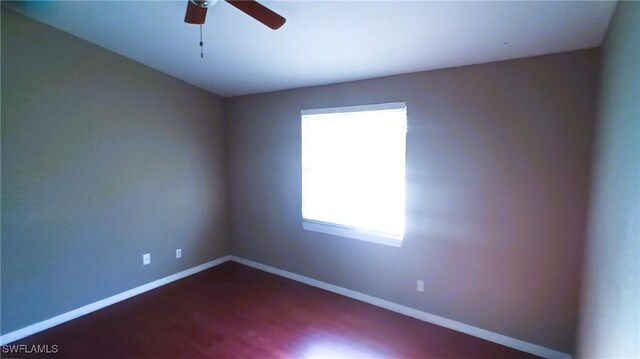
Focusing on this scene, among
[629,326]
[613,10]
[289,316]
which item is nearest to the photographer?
[629,326]

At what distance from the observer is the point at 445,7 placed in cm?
179

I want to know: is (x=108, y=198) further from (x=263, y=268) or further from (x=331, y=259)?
(x=331, y=259)

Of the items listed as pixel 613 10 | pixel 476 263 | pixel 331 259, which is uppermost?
pixel 613 10

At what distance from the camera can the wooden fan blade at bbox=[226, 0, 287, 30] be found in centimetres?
165

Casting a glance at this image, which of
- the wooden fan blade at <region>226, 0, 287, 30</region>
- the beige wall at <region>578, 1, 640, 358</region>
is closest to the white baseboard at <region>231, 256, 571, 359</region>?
the beige wall at <region>578, 1, 640, 358</region>

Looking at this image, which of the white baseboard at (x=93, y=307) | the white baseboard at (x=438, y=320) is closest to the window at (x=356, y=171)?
the white baseboard at (x=438, y=320)

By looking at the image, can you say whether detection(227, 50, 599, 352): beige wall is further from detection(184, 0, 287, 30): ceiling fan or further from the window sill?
detection(184, 0, 287, 30): ceiling fan

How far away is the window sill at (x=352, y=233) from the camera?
294cm

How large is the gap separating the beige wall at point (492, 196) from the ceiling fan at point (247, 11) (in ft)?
4.71

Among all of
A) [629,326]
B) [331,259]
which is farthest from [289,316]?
[629,326]

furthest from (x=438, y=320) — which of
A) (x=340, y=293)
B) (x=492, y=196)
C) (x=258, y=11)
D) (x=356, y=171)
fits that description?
(x=258, y=11)

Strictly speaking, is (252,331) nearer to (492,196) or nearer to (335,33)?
(492,196)

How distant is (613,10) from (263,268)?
3.99 meters

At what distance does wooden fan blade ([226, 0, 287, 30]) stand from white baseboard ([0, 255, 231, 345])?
314 centimetres
